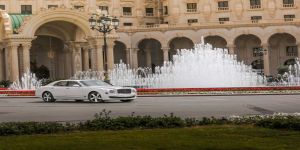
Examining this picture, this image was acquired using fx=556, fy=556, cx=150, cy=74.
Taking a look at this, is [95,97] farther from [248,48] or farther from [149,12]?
[149,12]

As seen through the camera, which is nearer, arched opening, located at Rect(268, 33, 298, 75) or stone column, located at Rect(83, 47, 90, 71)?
stone column, located at Rect(83, 47, 90, 71)

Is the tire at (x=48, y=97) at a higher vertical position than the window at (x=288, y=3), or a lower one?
lower

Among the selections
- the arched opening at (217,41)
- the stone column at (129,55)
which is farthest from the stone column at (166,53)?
the arched opening at (217,41)

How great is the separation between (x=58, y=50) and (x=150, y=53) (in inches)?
603

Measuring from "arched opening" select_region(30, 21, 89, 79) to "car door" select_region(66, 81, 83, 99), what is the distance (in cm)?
2296

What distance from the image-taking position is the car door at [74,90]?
2857 centimetres

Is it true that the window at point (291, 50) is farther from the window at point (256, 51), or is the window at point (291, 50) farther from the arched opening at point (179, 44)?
the arched opening at point (179, 44)

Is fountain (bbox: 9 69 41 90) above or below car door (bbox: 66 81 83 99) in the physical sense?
above

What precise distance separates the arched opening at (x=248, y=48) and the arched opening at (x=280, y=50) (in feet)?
5.43

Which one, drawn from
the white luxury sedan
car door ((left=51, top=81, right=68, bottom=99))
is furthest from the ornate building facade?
car door ((left=51, top=81, right=68, bottom=99))

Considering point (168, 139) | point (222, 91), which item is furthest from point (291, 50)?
point (168, 139)

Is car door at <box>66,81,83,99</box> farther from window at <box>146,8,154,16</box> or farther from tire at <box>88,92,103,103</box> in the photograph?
window at <box>146,8,154,16</box>

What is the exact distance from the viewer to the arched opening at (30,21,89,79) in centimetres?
5344

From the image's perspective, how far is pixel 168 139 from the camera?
38.0 feet
